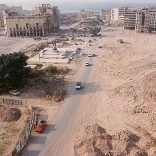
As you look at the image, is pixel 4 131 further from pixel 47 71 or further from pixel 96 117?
pixel 47 71

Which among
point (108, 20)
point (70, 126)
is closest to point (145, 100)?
point (70, 126)

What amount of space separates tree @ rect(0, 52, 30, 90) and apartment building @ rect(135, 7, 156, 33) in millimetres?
92230

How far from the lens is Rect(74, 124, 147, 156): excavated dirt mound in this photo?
26677mm

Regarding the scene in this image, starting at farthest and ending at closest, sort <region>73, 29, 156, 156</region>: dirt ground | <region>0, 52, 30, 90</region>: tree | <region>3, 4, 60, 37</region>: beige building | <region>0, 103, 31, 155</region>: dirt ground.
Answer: <region>3, 4, 60, 37</region>: beige building
<region>0, 52, 30, 90</region>: tree
<region>0, 103, 31, 155</region>: dirt ground
<region>73, 29, 156, 156</region>: dirt ground

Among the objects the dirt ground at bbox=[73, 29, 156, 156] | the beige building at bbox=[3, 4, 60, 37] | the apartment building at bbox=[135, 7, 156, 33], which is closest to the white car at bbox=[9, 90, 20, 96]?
the dirt ground at bbox=[73, 29, 156, 156]

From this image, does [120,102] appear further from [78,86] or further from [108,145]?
[108,145]

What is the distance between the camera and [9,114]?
3584cm

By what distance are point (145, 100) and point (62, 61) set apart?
29732 mm

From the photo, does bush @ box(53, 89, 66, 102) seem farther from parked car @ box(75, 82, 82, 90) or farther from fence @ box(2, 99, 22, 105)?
fence @ box(2, 99, 22, 105)

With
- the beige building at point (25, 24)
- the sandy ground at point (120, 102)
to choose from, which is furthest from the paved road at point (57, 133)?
the beige building at point (25, 24)

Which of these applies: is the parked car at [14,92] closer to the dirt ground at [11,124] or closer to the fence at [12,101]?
the fence at [12,101]

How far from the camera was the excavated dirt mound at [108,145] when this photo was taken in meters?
26.7

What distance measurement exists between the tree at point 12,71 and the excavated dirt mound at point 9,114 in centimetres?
769

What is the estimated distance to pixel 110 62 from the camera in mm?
66062
